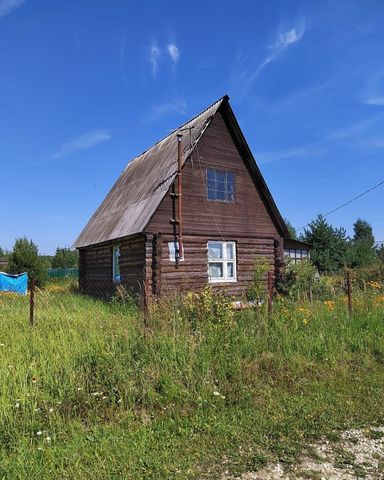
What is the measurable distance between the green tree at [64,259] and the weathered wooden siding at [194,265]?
42537 mm

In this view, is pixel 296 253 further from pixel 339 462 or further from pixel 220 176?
pixel 339 462

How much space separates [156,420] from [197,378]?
2.86ft

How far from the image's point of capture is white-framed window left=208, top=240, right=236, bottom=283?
574 inches


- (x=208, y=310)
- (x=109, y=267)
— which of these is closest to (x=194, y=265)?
(x=109, y=267)

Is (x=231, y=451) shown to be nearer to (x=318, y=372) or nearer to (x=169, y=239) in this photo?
(x=318, y=372)

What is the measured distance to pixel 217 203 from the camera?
14.8 m

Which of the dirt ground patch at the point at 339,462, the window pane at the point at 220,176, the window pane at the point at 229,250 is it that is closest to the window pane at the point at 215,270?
the window pane at the point at 229,250

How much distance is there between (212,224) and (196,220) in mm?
708

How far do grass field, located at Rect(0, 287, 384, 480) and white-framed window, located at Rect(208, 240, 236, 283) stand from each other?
7336mm

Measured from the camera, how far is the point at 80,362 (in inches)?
Answer: 201

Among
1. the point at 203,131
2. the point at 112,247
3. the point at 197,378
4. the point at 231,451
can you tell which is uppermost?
the point at 203,131

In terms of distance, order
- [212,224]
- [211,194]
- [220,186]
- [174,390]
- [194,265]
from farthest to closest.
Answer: [220,186], [211,194], [212,224], [194,265], [174,390]

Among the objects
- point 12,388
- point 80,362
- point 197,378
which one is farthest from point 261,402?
point 12,388

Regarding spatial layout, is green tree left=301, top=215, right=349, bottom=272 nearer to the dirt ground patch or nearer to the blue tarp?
the blue tarp
